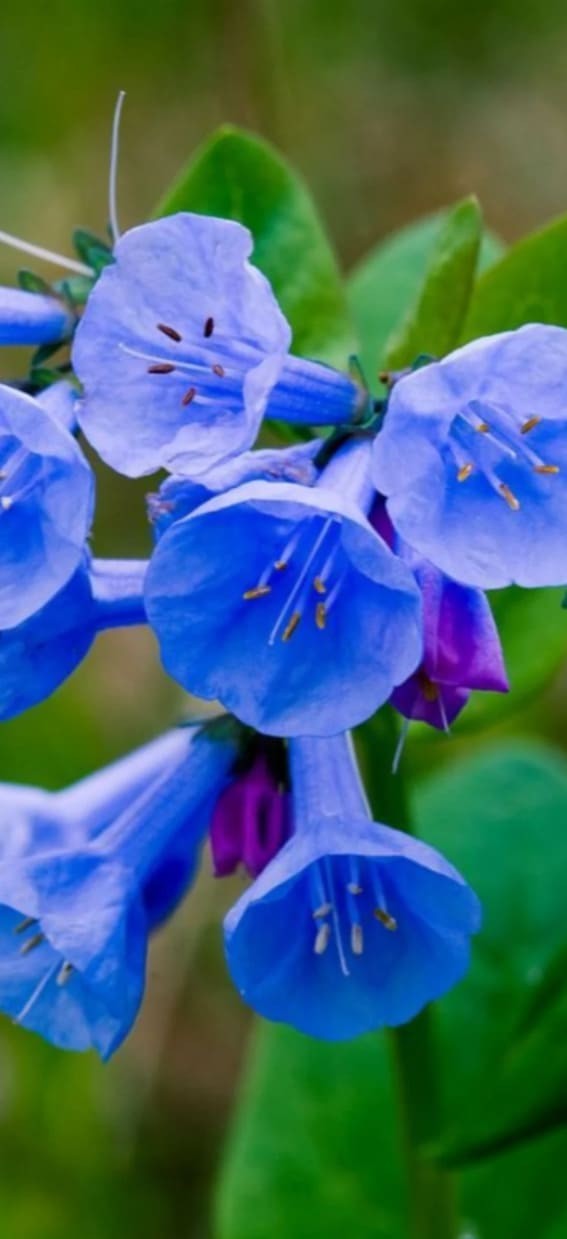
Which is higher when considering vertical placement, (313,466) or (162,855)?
(313,466)

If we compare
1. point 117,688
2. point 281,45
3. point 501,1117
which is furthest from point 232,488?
point 281,45

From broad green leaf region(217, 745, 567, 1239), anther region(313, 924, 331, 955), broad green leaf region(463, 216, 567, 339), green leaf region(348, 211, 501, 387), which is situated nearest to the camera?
anther region(313, 924, 331, 955)

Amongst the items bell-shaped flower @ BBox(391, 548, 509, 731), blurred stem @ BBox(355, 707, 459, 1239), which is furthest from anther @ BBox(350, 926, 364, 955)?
bell-shaped flower @ BBox(391, 548, 509, 731)

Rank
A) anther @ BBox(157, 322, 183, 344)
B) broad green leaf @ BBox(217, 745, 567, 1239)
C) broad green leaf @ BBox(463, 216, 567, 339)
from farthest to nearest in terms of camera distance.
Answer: broad green leaf @ BBox(217, 745, 567, 1239), broad green leaf @ BBox(463, 216, 567, 339), anther @ BBox(157, 322, 183, 344)

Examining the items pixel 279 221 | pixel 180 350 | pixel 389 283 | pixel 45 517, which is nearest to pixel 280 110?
pixel 389 283

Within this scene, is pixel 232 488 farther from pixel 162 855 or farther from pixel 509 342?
pixel 162 855

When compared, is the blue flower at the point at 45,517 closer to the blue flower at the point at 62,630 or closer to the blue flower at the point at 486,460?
the blue flower at the point at 62,630

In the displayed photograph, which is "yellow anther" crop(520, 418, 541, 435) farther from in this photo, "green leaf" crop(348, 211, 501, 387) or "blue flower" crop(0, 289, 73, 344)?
"green leaf" crop(348, 211, 501, 387)
